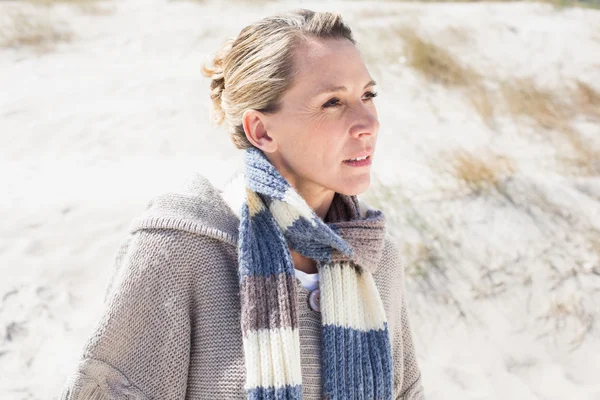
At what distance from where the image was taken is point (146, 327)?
177cm

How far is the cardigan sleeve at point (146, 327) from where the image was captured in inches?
68.6

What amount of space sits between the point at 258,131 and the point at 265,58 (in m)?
0.18

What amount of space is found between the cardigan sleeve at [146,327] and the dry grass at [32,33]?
6156 mm

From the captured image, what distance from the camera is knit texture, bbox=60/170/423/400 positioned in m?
1.75

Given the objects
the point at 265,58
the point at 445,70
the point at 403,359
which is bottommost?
the point at 445,70

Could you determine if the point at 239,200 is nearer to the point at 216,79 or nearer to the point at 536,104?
the point at 216,79

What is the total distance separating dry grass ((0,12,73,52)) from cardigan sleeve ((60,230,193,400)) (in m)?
6.16

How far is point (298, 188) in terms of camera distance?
196cm

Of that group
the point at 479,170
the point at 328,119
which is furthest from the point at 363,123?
the point at 479,170

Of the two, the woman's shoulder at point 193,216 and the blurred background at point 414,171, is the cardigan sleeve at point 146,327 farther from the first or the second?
the blurred background at point 414,171

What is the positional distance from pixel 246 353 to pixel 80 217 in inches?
109

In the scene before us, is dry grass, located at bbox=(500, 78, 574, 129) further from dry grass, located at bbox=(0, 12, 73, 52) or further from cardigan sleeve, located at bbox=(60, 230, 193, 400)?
cardigan sleeve, located at bbox=(60, 230, 193, 400)

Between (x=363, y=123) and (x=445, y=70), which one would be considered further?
(x=445, y=70)

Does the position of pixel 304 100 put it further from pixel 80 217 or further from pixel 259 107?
pixel 80 217
